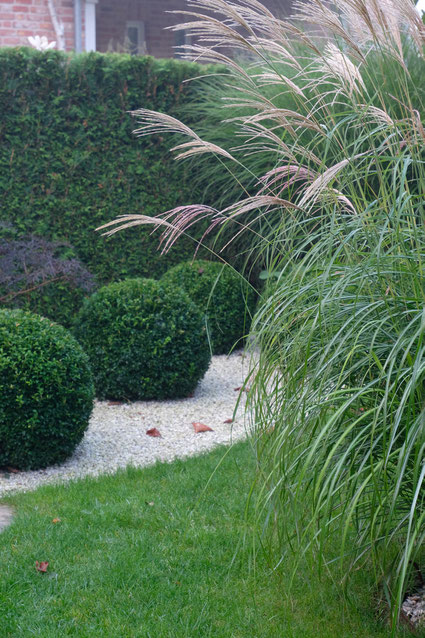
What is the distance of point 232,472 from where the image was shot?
3.83m

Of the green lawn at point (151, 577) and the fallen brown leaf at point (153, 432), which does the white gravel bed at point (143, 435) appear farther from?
the green lawn at point (151, 577)

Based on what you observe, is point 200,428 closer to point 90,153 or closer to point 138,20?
point 90,153

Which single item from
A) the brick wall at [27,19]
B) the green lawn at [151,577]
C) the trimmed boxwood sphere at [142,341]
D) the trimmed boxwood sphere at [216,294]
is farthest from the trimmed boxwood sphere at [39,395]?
the brick wall at [27,19]

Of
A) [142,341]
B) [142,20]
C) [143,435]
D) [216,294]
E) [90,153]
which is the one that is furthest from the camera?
[142,20]

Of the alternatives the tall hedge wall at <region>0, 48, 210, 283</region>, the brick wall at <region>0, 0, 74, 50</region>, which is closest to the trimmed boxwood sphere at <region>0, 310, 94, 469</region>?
the tall hedge wall at <region>0, 48, 210, 283</region>

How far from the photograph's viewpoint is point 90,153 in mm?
7363

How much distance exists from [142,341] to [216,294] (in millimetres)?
1734

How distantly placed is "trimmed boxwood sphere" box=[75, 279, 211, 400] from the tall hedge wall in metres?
1.74

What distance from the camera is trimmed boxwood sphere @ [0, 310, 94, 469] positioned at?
393 centimetres

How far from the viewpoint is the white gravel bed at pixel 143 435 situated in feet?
13.4

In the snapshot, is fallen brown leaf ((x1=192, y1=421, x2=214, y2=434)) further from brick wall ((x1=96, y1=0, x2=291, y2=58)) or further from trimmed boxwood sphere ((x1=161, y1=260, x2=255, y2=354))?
brick wall ((x1=96, y1=0, x2=291, y2=58))

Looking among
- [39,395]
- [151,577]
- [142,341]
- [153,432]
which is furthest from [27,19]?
[151,577]

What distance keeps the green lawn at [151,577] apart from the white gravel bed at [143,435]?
442 millimetres

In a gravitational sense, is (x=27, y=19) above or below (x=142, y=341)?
above
